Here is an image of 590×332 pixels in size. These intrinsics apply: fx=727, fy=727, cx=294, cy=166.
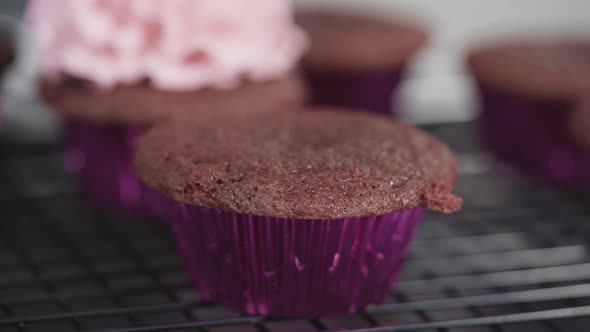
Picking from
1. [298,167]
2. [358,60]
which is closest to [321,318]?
[298,167]

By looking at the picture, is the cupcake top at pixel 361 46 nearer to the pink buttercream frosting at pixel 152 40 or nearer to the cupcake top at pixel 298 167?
the pink buttercream frosting at pixel 152 40

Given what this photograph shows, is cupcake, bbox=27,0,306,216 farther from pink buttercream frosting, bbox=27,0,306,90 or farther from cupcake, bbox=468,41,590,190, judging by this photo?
cupcake, bbox=468,41,590,190

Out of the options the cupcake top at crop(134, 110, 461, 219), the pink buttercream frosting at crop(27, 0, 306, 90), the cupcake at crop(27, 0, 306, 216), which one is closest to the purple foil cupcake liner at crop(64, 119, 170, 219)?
the cupcake at crop(27, 0, 306, 216)

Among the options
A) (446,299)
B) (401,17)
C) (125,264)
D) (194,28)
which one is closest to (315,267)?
(446,299)

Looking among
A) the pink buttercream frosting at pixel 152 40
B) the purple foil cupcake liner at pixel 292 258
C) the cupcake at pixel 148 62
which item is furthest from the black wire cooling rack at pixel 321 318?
the pink buttercream frosting at pixel 152 40

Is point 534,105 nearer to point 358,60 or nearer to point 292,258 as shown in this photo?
point 358,60

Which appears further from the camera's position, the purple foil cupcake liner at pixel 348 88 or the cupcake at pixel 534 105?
the purple foil cupcake liner at pixel 348 88

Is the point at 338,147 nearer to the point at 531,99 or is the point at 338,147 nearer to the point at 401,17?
the point at 531,99
